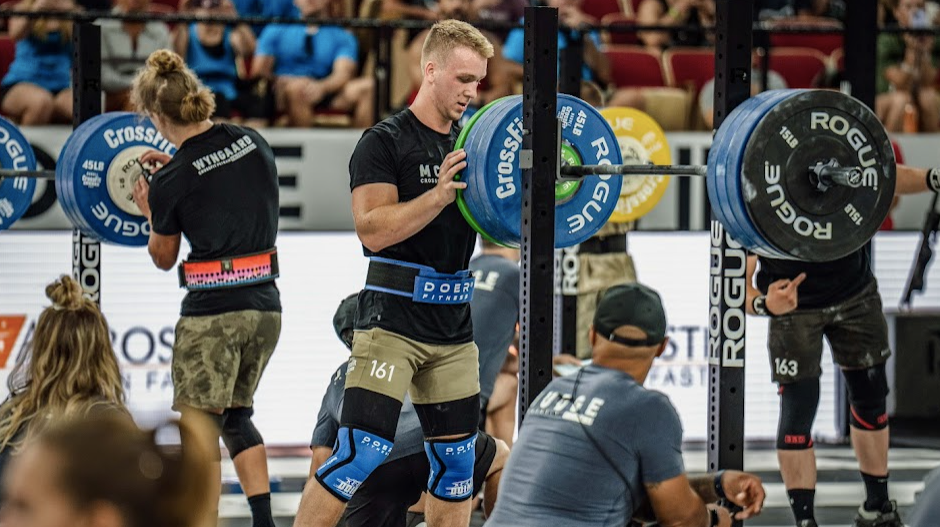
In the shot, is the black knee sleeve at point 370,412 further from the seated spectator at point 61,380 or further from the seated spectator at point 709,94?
the seated spectator at point 709,94

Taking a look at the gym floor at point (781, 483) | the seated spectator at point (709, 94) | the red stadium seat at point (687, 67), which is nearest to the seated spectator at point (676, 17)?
the red stadium seat at point (687, 67)

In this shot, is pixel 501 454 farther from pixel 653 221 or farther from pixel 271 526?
pixel 653 221

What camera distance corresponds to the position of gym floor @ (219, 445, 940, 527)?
18.9ft

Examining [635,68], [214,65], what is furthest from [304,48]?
[635,68]

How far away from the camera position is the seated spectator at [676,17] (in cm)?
879

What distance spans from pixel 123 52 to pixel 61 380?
4237mm

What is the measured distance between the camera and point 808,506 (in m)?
5.31

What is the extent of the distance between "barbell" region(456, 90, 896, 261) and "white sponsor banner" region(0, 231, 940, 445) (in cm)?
303

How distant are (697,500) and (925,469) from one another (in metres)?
4.04

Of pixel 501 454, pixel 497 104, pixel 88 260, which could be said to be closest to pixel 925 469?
pixel 501 454

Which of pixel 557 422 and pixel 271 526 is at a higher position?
pixel 557 422

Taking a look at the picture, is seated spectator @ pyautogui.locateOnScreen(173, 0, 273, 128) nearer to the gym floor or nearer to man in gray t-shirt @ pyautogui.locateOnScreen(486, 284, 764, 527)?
the gym floor

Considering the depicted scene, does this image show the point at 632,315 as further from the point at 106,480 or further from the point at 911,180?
the point at 106,480

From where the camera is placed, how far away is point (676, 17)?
882 centimetres
